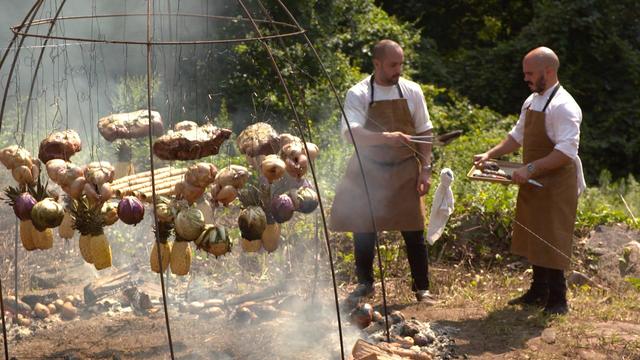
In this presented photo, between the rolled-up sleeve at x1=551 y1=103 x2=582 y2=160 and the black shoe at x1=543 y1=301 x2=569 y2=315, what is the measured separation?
1096 millimetres

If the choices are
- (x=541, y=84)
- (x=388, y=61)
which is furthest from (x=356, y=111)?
(x=541, y=84)

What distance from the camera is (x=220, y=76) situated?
10.5 m

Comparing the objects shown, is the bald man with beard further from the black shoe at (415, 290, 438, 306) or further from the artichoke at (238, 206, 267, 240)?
the artichoke at (238, 206, 267, 240)

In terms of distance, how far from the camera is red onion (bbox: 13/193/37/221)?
492 cm

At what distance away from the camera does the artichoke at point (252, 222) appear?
4973mm

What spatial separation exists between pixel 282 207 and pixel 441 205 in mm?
1545

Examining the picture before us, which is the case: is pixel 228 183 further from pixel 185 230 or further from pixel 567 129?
pixel 567 129

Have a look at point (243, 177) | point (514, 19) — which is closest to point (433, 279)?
point (243, 177)

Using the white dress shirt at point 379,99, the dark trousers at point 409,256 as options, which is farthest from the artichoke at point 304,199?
the dark trousers at point 409,256

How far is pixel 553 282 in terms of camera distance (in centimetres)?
617

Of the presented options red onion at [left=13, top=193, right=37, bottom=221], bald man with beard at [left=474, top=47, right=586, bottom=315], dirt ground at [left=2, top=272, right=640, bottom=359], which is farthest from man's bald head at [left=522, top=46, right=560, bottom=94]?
red onion at [left=13, top=193, right=37, bottom=221]

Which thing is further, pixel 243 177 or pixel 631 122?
pixel 631 122

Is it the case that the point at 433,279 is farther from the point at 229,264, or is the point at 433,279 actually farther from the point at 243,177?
the point at 243,177

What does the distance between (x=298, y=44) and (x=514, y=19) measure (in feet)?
22.0
